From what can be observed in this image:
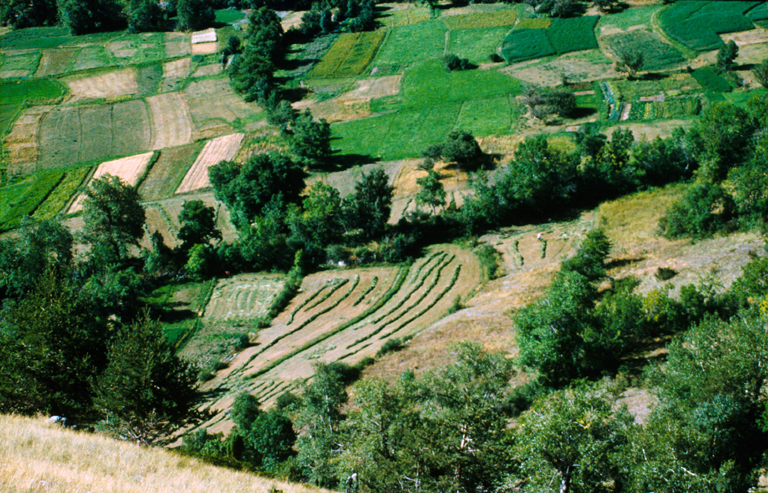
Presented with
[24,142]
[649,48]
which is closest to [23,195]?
[24,142]

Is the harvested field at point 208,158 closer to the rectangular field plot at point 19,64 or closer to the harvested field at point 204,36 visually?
the harvested field at point 204,36

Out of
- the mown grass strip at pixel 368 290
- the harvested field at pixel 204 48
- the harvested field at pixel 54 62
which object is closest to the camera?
the mown grass strip at pixel 368 290

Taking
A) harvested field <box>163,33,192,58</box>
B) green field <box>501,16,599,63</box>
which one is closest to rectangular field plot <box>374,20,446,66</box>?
green field <box>501,16,599,63</box>

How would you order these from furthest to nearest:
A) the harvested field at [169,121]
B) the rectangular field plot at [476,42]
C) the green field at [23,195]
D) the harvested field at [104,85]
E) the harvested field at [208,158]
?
the rectangular field plot at [476,42]
the harvested field at [104,85]
the harvested field at [169,121]
the harvested field at [208,158]
the green field at [23,195]

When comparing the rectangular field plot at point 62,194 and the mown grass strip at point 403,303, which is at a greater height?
the rectangular field plot at point 62,194

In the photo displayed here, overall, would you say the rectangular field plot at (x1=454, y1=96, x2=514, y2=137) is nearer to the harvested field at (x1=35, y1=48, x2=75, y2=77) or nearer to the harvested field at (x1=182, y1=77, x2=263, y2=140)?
the harvested field at (x1=182, y1=77, x2=263, y2=140)

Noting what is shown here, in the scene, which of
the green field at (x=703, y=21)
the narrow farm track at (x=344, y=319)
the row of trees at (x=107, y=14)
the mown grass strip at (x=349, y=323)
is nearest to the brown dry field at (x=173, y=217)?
the narrow farm track at (x=344, y=319)
